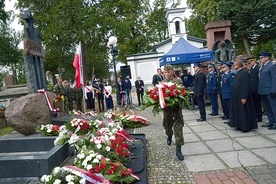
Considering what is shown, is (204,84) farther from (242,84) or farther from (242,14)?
(242,14)

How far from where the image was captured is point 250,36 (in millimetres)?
26906

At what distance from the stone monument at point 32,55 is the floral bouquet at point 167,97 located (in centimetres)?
512

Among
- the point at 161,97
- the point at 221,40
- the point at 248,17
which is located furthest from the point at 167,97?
the point at 248,17

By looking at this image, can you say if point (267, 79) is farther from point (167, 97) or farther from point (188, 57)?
point (188, 57)

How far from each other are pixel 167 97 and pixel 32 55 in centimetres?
592

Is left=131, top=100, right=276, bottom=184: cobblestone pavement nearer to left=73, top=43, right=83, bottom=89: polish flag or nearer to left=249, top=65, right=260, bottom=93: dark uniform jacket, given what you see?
left=249, top=65, right=260, bottom=93: dark uniform jacket

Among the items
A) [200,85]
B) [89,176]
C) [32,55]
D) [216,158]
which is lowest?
[216,158]

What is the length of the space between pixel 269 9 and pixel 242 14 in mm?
2456

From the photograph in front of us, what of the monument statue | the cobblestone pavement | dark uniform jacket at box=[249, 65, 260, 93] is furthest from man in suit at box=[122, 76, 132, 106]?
dark uniform jacket at box=[249, 65, 260, 93]

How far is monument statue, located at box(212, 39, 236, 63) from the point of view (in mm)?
10438

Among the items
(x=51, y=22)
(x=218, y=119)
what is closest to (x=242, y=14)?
(x=51, y=22)

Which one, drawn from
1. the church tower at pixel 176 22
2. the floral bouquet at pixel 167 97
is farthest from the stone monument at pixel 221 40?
the church tower at pixel 176 22

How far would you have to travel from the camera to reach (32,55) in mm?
8516

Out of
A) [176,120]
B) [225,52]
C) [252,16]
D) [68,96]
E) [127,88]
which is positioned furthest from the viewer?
[252,16]
